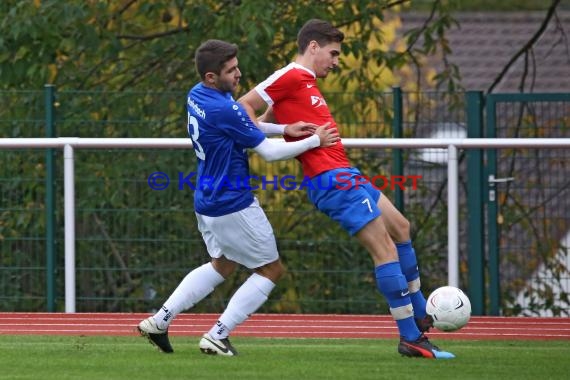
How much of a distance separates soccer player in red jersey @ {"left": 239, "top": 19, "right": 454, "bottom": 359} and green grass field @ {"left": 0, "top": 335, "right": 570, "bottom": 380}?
26cm

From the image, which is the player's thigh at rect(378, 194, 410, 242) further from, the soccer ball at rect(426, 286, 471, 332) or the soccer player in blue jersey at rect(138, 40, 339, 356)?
the soccer player in blue jersey at rect(138, 40, 339, 356)

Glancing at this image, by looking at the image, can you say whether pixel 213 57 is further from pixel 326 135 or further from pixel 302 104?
pixel 326 135

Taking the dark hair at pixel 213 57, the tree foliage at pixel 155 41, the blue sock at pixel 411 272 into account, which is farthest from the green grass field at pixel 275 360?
the tree foliage at pixel 155 41

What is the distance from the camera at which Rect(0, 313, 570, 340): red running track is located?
419 inches

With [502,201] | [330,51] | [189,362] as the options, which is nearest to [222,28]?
[502,201]

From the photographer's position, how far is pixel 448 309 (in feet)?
29.7

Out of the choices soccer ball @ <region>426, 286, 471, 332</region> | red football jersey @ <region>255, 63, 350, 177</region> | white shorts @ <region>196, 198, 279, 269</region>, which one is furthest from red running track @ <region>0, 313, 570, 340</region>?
red football jersey @ <region>255, 63, 350, 177</region>

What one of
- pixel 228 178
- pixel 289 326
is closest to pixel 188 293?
pixel 228 178

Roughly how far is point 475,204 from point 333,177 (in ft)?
11.2

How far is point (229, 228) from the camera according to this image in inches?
342

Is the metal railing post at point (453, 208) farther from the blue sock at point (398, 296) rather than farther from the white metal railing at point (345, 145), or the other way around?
the blue sock at point (398, 296)

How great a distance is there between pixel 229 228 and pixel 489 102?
156 inches

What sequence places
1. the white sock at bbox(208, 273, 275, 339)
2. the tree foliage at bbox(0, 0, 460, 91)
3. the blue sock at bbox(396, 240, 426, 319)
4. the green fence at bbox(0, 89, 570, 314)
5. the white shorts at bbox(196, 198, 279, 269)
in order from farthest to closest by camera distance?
the tree foliage at bbox(0, 0, 460, 91) < the green fence at bbox(0, 89, 570, 314) < the blue sock at bbox(396, 240, 426, 319) < the white sock at bbox(208, 273, 275, 339) < the white shorts at bbox(196, 198, 279, 269)

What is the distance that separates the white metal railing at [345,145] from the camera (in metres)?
11.7
